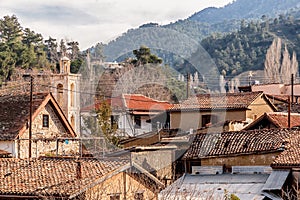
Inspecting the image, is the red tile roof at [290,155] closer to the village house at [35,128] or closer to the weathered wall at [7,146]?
the village house at [35,128]

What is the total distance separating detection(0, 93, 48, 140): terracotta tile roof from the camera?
97.9 ft

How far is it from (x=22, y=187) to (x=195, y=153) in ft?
32.2

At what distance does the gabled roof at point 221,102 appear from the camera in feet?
115

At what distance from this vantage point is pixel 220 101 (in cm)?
3634

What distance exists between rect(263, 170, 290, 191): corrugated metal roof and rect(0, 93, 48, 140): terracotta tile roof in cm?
1186

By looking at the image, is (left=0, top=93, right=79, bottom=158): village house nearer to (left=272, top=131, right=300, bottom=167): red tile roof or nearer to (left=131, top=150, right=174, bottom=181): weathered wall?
(left=131, top=150, right=174, bottom=181): weathered wall

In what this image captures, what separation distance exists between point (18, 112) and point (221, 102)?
11.2 metres

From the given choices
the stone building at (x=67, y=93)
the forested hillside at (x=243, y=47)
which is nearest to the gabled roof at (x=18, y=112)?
the stone building at (x=67, y=93)

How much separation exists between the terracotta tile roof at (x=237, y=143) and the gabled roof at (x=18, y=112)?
7670 mm

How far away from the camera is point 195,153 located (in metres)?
27.6

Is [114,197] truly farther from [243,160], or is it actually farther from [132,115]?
[132,115]

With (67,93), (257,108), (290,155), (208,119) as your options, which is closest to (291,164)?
(290,155)

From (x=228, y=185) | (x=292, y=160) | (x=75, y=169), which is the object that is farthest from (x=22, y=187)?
(x=292, y=160)

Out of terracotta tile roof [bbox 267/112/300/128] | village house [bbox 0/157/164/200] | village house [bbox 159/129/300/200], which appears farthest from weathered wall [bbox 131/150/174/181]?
terracotta tile roof [bbox 267/112/300/128]
